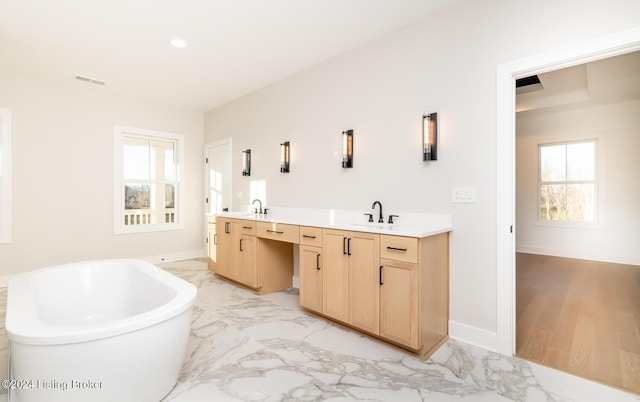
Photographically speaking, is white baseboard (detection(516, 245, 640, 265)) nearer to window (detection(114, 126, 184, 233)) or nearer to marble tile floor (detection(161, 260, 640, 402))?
marble tile floor (detection(161, 260, 640, 402))

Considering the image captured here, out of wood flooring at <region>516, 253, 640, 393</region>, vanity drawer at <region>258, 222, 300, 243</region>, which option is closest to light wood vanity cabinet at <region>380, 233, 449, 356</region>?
wood flooring at <region>516, 253, 640, 393</region>

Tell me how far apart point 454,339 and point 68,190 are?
5163 mm

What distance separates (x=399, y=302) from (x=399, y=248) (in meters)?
0.39

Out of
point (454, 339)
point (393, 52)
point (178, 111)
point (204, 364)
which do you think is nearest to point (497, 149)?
point (393, 52)

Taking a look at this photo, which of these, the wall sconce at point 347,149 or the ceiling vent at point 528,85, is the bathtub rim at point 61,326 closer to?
the wall sconce at point 347,149

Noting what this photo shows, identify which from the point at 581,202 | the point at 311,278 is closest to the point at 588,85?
the point at 581,202

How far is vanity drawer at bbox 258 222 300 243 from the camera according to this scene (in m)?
3.05

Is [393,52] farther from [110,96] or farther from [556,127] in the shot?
[556,127]

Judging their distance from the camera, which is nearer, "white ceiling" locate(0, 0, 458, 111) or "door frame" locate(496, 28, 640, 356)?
"door frame" locate(496, 28, 640, 356)

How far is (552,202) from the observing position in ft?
19.2

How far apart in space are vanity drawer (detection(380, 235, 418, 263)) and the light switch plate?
24.6 inches

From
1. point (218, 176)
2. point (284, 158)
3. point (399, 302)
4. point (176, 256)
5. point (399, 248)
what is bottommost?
point (176, 256)

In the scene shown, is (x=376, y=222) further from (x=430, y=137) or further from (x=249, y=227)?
(x=249, y=227)

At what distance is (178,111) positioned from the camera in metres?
5.43
